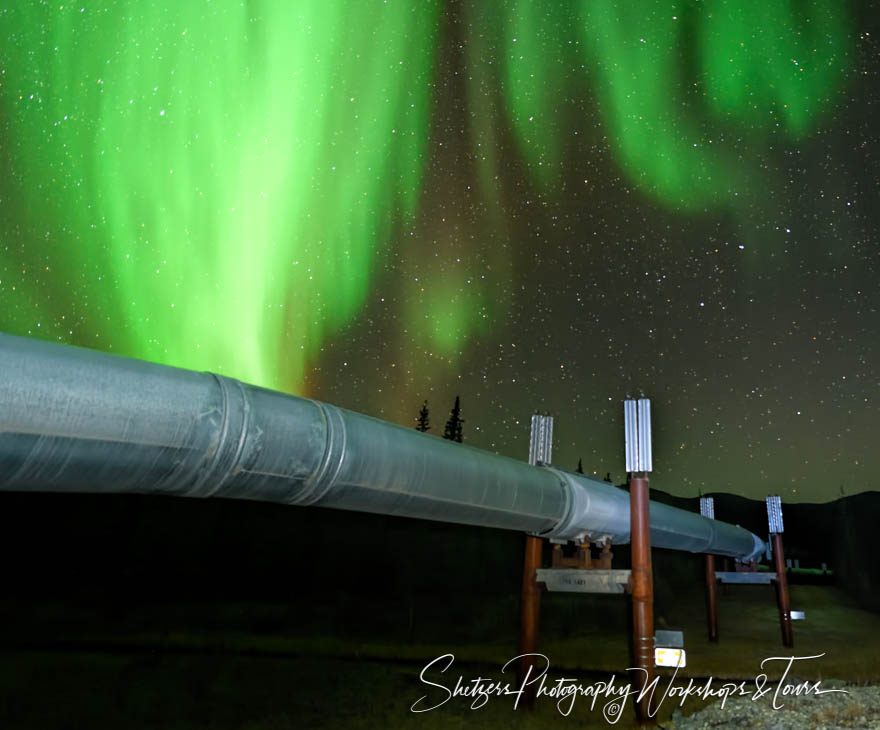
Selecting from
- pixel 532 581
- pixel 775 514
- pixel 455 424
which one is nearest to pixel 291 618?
pixel 532 581

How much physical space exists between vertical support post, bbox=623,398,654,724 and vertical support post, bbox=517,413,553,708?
1.19m

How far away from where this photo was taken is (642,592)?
27.8 ft

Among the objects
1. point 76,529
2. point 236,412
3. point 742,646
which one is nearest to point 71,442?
point 236,412

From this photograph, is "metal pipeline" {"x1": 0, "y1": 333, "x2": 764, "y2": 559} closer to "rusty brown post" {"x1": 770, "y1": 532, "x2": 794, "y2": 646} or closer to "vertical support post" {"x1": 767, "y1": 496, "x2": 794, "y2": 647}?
"vertical support post" {"x1": 767, "y1": 496, "x2": 794, "y2": 647}

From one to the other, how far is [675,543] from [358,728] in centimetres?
590

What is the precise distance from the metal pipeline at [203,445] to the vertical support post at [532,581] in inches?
112

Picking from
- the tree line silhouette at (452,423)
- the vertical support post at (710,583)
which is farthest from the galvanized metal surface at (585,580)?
the tree line silhouette at (452,423)

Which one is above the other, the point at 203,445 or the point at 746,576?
the point at 746,576

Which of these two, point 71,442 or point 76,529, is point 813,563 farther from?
point 71,442

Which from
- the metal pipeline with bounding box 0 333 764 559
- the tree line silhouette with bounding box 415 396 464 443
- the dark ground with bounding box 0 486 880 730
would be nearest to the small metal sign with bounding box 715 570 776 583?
the dark ground with bounding box 0 486 880 730

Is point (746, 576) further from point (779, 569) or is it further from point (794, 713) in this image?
point (794, 713)

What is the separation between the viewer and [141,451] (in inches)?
148

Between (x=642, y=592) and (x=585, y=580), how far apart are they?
29.3 inches

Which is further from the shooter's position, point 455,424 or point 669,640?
point 455,424
